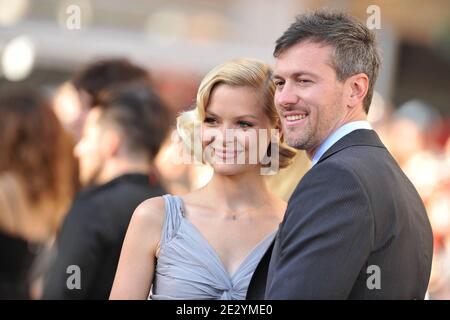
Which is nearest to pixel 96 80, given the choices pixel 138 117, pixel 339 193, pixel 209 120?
pixel 138 117

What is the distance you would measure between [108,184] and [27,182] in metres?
0.88

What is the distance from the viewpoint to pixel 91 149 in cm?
453

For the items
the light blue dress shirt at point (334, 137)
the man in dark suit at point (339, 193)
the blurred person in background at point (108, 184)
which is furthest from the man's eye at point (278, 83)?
the blurred person in background at point (108, 184)

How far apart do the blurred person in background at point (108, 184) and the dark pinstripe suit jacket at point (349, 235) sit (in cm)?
149

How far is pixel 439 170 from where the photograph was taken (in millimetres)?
7641

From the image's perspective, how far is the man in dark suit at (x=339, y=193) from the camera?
2.43m

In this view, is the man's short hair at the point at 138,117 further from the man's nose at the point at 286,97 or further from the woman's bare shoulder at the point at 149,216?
the man's nose at the point at 286,97

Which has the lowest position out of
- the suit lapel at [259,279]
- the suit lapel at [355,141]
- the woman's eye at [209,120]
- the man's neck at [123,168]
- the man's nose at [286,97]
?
the suit lapel at [259,279]

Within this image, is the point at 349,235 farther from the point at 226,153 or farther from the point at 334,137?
the point at 226,153

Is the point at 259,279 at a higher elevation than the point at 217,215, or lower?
lower

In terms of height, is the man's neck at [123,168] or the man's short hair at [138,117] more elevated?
the man's short hair at [138,117]

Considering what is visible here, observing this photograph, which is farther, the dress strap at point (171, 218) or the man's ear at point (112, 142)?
the man's ear at point (112, 142)

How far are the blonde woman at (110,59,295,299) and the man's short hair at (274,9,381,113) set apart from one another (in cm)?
27
